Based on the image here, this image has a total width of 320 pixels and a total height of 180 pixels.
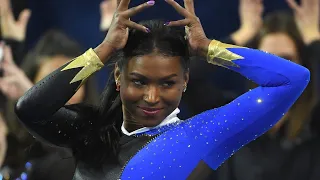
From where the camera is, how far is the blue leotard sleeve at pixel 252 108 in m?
1.31

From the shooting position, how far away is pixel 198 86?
88.4 inches

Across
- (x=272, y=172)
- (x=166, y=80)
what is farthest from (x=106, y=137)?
(x=272, y=172)

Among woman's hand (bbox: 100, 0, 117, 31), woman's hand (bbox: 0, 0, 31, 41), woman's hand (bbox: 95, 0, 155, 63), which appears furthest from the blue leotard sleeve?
woman's hand (bbox: 0, 0, 31, 41)

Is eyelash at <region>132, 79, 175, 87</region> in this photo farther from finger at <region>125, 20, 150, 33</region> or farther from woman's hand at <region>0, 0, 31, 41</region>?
woman's hand at <region>0, 0, 31, 41</region>

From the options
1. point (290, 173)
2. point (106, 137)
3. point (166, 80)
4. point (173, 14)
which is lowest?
point (290, 173)

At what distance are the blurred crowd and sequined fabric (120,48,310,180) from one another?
2.52ft

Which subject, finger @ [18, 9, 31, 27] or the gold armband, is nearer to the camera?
the gold armband

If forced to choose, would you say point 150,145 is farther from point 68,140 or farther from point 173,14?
point 173,14

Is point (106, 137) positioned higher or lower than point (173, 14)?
higher

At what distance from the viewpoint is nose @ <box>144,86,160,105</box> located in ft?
4.33

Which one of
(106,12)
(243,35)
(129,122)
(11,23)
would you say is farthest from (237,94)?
(11,23)

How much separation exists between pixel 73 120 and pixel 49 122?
2.7 inches

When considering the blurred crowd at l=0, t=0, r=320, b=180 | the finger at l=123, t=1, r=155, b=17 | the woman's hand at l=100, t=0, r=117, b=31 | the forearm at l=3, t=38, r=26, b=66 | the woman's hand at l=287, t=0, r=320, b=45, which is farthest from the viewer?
the forearm at l=3, t=38, r=26, b=66

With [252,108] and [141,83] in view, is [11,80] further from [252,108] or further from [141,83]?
[252,108]
